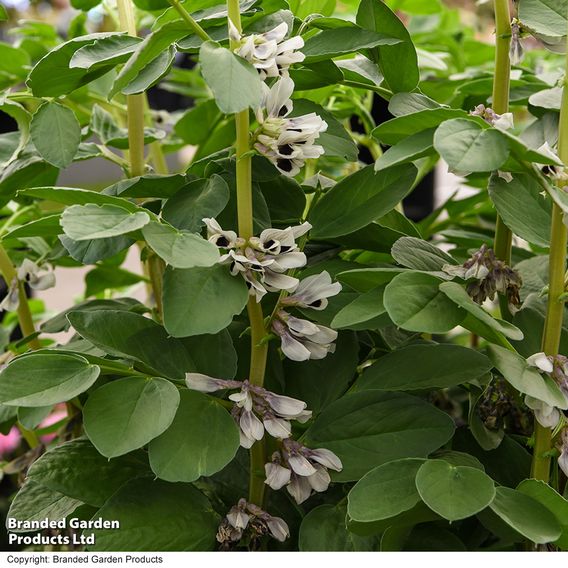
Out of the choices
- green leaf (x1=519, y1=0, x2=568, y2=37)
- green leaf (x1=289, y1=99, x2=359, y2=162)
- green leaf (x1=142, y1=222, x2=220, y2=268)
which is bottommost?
green leaf (x1=289, y1=99, x2=359, y2=162)

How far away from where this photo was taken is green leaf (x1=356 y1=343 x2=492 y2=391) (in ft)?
1.05

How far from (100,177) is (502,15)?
1100 mm

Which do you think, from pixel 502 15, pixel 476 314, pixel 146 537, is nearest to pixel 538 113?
pixel 502 15

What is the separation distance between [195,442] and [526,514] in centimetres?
13

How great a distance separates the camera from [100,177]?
1.37 meters

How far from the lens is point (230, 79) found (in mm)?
267

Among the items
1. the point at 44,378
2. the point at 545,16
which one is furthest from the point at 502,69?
the point at 44,378

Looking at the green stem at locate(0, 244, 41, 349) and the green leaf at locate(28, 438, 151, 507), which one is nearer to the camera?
the green leaf at locate(28, 438, 151, 507)

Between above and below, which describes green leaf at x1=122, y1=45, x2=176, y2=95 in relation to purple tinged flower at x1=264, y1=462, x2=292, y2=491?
above

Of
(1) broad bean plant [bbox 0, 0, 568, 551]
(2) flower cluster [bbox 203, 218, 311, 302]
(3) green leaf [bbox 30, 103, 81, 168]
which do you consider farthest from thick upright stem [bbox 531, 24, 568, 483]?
(3) green leaf [bbox 30, 103, 81, 168]

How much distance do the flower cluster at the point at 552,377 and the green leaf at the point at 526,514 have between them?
1.2 inches

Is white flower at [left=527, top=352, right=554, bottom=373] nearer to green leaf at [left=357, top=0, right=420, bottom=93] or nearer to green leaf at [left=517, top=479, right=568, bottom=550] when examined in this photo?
green leaf at [left=517, top=479, right=568, bottom=550]

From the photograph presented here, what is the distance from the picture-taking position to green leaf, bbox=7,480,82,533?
1.19 ft

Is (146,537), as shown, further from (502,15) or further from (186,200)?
(502,15)
